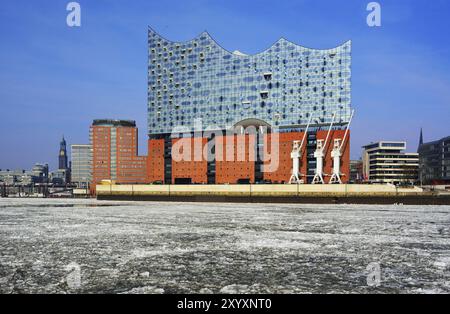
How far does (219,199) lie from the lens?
8556 centimetres

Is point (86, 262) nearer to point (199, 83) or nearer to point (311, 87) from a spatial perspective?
point (311, 87)

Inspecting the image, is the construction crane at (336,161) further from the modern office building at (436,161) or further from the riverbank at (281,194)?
the modern office building at (436,161)

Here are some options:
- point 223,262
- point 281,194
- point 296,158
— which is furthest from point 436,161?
point 223,262

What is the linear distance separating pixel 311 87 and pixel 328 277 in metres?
99.5

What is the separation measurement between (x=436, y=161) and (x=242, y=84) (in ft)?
313

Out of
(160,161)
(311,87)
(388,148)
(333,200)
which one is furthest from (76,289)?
(388,148)

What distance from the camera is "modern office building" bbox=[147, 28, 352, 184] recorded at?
104 metres

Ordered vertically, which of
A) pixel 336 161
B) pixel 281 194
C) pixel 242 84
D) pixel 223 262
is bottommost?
pixel 281 194

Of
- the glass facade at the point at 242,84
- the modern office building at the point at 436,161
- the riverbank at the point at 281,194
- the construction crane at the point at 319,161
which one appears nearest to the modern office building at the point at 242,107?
the glass facade at the point at 242,84

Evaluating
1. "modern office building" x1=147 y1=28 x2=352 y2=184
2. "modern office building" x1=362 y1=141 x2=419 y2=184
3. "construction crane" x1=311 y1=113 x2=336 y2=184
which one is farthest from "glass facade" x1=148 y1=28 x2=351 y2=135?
"modern office building" x1=362 y1=141 x2=419 y2=184

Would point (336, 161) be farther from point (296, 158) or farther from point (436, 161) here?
point (436, 161)

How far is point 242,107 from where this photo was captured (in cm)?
11438

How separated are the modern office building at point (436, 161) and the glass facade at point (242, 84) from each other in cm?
6491

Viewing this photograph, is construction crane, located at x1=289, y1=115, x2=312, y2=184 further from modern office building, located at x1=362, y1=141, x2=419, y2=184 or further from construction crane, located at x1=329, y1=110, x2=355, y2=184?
modern office building, located at x1=362, y1=141, x2=419, y2=184
